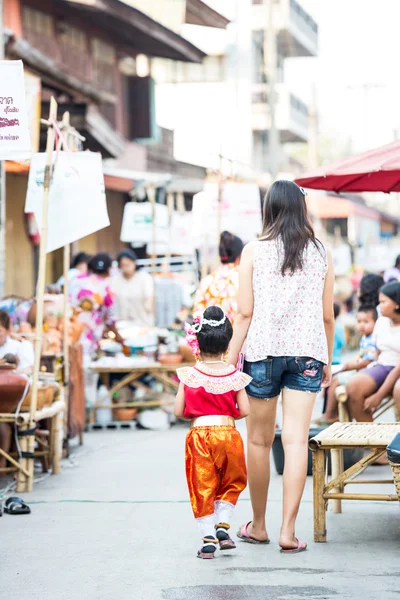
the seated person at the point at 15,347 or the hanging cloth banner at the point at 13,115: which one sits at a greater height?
the hanging cloth banner at the point at 13,115

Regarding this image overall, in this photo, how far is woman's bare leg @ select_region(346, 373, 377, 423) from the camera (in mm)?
8898

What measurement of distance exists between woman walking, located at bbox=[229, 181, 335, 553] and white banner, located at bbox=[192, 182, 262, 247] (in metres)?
8.05

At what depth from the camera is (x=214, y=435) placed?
21.1 feet

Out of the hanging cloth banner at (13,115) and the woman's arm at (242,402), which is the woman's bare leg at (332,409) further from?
the hanging cloth banner at (13,115)

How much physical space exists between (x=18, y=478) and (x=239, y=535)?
251 centimetres

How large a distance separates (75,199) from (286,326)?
10.9 ft

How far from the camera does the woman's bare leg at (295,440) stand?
21.3 ft

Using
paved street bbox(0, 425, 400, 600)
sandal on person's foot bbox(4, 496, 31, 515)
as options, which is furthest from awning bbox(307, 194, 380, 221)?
sandal on person's foot bbox(4, 496, 31, 515)

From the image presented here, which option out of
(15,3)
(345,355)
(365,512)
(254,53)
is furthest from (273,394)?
(254,53)

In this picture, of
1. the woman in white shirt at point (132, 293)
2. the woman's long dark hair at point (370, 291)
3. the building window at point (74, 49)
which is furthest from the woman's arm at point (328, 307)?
the building window at point (74, 49)

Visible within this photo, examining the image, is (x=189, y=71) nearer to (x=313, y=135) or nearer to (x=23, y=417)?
(x=313, y=135)

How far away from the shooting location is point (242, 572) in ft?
19.5

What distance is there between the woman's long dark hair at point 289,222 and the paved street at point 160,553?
1.65 meters

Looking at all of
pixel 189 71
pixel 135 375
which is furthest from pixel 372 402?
pixel 189 71
